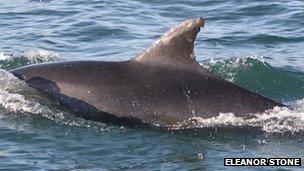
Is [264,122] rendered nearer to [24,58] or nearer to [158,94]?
[158,94]

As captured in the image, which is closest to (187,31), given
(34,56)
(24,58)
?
(24,58)

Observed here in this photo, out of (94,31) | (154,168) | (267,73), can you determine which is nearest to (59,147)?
(154,168)

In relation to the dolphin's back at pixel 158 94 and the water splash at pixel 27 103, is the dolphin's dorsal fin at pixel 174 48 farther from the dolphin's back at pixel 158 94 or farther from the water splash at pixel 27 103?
the water splash at pixel 27 103

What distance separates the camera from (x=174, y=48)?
38.0 ft

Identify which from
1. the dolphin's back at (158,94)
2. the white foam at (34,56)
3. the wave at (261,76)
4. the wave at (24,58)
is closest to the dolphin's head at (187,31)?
the dolphin's back at (158,94)

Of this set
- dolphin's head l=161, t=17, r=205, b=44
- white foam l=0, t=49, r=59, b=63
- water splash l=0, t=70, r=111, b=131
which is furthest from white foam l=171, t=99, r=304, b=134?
white foam l=0, t=49, r=59, b=63

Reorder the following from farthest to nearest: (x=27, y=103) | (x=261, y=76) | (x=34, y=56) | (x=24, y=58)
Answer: (x=34, y=56), (x=24, y=58), (x=261, y=76), (x=27, y=103)

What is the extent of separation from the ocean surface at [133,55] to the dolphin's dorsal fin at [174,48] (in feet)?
3.48

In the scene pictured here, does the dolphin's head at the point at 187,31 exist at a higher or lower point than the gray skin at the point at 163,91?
higher

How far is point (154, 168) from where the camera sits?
33.0ft

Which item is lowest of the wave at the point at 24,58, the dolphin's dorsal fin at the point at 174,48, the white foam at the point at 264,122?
the white foam at the point at 264,122

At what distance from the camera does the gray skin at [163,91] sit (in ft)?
37.7

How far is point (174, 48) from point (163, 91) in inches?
27.0

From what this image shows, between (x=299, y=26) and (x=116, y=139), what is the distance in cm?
1150
